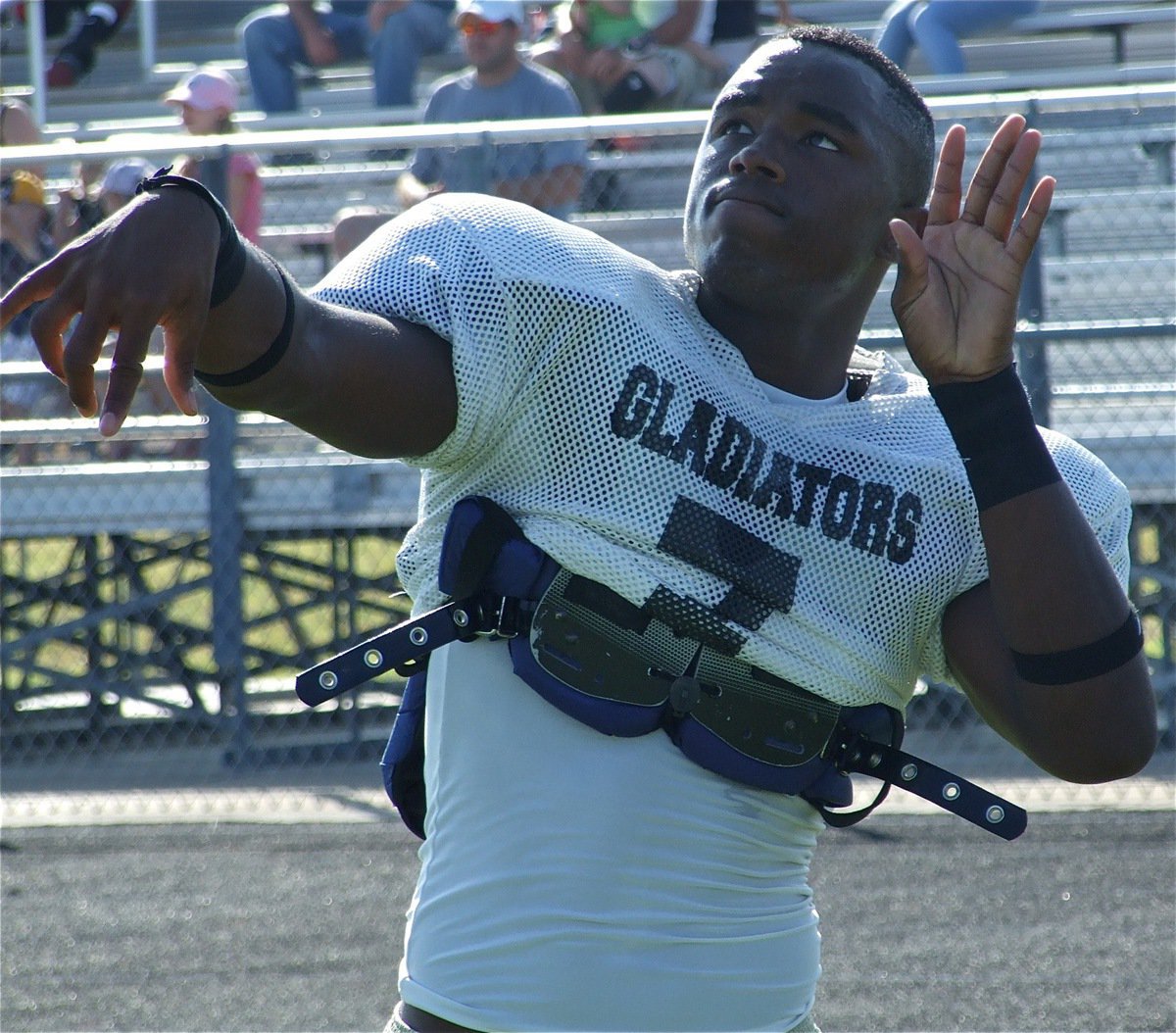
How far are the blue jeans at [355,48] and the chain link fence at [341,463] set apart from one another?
1.77m

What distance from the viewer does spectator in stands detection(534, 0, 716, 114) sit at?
7.30 m

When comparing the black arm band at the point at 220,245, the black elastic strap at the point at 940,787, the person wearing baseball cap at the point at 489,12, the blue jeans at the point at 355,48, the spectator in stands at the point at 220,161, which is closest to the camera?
the black arm band at the point at 220,245

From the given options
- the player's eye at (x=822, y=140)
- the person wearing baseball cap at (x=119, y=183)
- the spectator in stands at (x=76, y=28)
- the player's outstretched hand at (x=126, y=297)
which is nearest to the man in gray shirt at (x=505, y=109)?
the person wearing baseball cap at (x=119, y=183)

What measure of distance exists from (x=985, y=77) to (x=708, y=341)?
6.16m

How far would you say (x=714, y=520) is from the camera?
5.59ft

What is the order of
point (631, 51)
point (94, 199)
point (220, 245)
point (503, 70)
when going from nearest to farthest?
point (220, 245) → point (94, 199) → point (503, 70) → point (631, 51)

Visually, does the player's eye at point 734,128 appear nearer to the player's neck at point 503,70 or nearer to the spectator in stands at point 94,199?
the spectator in stands at point 94,199

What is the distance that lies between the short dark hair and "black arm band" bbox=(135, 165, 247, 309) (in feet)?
2.64

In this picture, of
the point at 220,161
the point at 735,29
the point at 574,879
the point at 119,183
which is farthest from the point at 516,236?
the point at 735,29

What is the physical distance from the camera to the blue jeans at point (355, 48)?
855cm

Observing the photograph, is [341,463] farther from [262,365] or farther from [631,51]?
[262,365]

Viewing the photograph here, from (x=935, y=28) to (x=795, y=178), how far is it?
647cm

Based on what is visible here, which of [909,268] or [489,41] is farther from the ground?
[909,268]

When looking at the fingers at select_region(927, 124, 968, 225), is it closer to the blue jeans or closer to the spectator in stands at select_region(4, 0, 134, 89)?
the blue jeans
